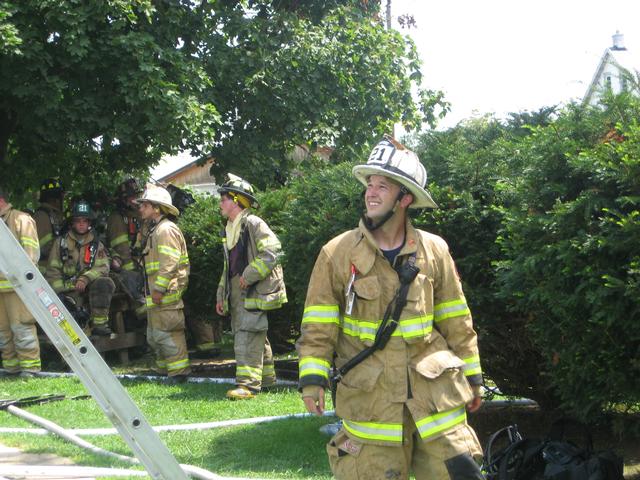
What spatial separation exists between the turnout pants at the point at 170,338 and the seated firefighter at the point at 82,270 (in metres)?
1.80

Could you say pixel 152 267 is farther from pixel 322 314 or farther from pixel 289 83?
pixel 322 314

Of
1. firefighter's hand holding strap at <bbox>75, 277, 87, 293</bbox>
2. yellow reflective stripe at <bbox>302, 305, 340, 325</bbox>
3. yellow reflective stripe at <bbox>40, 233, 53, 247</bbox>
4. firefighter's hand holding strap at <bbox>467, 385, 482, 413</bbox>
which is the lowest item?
firefighter's hand holding strap at <bbox>467, 385, 482, 413</bbox>

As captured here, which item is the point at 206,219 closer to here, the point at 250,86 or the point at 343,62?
the point at 250,86

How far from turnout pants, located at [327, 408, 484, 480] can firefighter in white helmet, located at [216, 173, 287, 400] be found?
4744 mm

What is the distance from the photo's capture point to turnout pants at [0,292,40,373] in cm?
1074

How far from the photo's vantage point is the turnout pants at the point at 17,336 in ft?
35.2

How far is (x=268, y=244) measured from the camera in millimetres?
8883

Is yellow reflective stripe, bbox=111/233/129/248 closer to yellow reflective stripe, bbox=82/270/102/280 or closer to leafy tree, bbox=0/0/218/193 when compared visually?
yellow reflective stripe, bbox=82/270/102/280

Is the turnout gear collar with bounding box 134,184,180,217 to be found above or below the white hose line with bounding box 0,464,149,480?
above

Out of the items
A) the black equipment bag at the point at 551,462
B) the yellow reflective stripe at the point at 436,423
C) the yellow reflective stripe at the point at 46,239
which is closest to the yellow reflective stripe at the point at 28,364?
the yellow reflective stripe at the point at 46,239

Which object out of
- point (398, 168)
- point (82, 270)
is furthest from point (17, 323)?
point (398, 168)

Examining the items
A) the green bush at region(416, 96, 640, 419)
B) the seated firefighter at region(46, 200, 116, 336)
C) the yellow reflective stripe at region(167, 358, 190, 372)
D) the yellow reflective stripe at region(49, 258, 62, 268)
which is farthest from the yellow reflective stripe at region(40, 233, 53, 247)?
the green bush at region(416, 96, 640, 419)

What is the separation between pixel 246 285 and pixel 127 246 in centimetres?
453

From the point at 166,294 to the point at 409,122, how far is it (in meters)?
9.40
